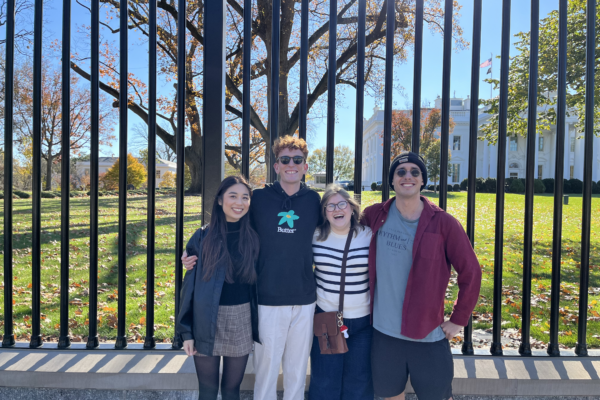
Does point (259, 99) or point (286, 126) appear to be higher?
point (259, 99)

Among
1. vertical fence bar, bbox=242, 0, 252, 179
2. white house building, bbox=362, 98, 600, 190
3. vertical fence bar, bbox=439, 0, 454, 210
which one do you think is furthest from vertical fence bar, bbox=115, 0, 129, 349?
white house building, bbox=362, 98, 600, 190

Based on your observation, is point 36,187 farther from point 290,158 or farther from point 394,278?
point 394,278

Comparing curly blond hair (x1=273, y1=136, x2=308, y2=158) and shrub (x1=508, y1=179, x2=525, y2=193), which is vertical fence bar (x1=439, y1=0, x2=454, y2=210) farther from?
shrub (x1=508, y1=179, x2=525, y2=193)

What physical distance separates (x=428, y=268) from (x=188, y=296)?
1.50 meters

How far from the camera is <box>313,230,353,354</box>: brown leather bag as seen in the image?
7.77ft

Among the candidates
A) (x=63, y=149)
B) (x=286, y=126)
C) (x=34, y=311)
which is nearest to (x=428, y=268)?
(x=63, y=149)

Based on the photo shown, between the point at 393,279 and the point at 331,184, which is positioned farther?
the point at 331,184

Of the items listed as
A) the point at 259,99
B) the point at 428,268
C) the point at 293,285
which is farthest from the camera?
the point at 259,99

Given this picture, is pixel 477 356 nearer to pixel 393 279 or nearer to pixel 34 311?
pixel 393 279

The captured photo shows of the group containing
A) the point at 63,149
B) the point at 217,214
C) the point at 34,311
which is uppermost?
the point at 63,149

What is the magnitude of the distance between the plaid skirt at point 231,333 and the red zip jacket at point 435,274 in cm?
100

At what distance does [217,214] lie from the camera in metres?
2.52

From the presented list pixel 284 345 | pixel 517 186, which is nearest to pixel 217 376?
pixel 284 345

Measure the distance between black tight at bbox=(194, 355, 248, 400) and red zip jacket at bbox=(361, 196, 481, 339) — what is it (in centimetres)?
109
